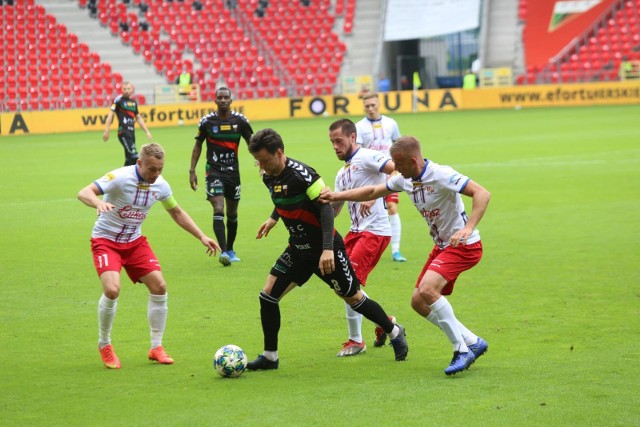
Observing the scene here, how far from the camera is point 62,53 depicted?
4722cm

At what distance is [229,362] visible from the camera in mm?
7809

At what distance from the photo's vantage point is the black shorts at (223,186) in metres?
14.0

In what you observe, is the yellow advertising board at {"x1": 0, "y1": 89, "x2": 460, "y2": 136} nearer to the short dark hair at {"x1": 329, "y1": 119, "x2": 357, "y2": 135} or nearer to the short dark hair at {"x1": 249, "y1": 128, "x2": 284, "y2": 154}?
the short dark hair at {"x1": 329, "y1": 119, "x2": 357, "y2": 135}

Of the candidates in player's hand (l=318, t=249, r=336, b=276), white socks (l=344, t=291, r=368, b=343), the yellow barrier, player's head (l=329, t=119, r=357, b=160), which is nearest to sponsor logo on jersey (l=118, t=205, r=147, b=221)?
player's hand (l=318, t=249, r=336, b=276)

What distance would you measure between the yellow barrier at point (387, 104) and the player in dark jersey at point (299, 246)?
33994mm

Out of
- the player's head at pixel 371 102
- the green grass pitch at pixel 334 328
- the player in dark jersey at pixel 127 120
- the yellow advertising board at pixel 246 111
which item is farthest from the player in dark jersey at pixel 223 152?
the yellow advertising board at pixel 246 111

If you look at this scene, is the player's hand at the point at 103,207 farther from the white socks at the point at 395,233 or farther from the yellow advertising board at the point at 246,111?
the yellow advertising board at the point at 246,111

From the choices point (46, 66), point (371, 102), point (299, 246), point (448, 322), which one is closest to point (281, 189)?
point (299, 246)

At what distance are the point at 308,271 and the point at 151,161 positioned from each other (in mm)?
1555

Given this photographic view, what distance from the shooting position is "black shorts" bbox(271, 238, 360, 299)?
317 inches

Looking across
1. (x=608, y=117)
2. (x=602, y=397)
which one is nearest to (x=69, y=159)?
(x=608, y=117)

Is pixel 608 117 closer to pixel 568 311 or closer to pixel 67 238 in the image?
pixel 67 238

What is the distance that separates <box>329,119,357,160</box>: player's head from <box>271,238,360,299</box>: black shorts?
115 centimetres

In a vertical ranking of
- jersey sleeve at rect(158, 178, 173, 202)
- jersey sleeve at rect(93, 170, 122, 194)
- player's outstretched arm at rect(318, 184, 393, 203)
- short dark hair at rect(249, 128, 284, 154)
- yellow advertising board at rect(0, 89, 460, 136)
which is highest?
short dark hair at rect(249, 128, 284, 154)
